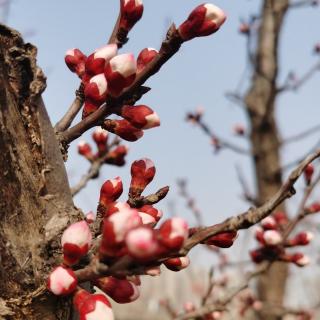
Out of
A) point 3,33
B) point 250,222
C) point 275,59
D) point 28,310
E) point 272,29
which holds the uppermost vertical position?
point 272,29

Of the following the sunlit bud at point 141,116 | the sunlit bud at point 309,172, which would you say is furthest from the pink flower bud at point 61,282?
the sunlit bud at point 309,172

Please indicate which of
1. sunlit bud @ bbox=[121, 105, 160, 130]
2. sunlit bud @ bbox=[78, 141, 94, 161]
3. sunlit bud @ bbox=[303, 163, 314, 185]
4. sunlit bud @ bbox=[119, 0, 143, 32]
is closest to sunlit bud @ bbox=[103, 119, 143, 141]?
sunlit bud @ bbox=[121, 105, 160, 130]

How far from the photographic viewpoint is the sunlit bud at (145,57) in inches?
40.4

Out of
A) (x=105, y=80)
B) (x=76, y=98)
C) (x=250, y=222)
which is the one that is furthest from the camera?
(x=76, y=98)

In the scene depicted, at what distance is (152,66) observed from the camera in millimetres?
949

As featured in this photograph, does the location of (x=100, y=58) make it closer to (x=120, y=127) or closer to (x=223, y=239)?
(x=120, y=127)

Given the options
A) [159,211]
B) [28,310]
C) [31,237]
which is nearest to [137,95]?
[159,211]

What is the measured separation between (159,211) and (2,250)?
33 centimetres

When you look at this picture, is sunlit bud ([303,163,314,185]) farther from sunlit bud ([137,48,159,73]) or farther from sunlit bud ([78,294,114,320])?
sunlit bud ([78,294,114,320])

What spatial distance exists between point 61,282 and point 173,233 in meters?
0.23

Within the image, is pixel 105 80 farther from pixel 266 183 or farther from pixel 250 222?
pixel 266 183

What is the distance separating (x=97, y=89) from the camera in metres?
0.98

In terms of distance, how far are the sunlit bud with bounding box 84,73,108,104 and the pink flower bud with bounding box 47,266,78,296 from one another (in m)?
0.37

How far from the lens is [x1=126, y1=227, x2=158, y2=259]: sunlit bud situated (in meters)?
0.65
